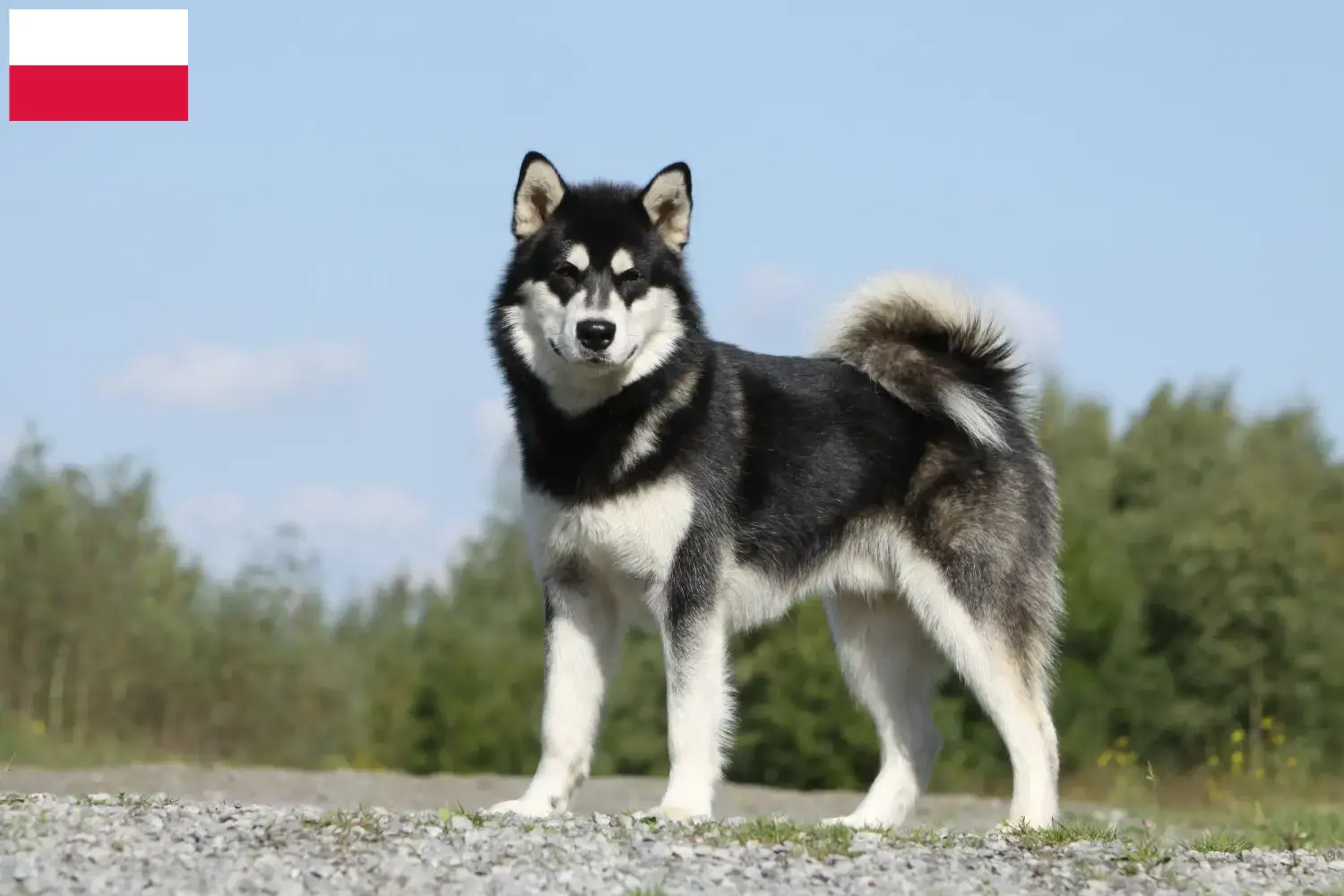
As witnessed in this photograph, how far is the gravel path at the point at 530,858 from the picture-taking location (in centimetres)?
585

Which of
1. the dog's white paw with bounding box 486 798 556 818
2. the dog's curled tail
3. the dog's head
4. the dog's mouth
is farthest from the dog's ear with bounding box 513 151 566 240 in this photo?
the dog's white paw with bounding box 486 798 556 818

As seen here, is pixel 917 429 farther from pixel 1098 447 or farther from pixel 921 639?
pixel 1098 447

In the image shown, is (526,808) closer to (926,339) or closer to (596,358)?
(596,358)

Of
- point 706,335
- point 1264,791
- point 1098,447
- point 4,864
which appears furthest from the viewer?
point 1098,447

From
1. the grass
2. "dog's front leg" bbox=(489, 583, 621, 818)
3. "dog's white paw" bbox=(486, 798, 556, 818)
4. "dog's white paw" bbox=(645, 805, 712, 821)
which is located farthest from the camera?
"dog's front leg" bbox=(489, 583, 621, 818)

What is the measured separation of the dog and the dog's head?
12mm

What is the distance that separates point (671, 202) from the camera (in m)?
8.15

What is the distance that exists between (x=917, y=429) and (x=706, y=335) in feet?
4.72

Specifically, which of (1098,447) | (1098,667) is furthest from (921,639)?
(1098,447)

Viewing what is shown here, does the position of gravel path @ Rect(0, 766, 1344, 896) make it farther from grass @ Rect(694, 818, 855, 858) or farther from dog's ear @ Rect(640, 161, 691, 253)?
dog's ear @ Rect(640, 161, 691, 253)

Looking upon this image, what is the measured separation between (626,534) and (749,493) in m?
0.92

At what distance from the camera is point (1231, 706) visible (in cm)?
2806

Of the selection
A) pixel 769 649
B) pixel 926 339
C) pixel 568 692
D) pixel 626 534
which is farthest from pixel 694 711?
pixel 769 649

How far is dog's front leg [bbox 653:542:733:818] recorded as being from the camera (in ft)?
25.0
